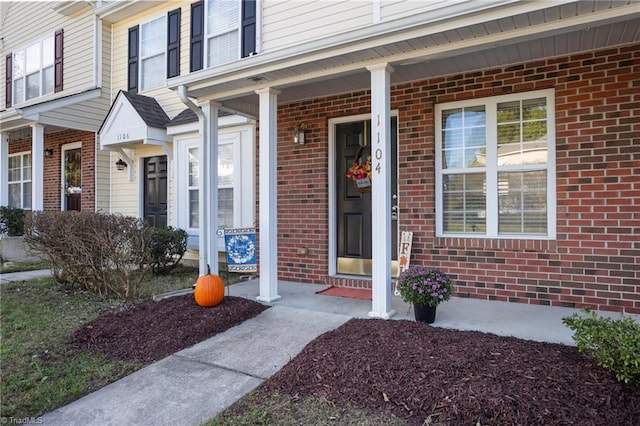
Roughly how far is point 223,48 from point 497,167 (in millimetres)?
5314

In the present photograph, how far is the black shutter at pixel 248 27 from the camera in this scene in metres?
7.11

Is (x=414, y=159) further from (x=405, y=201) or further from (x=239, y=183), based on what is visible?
(x=239, y=183)

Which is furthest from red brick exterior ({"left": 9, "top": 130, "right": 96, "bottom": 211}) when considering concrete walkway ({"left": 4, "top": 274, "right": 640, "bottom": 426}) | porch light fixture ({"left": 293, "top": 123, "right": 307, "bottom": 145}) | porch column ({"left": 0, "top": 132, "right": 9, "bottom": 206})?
concrete walkway ({"left": 4, "top": 274, "right": 640, "bottom": 426})

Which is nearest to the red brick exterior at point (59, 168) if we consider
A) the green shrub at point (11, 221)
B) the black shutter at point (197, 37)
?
the green shrub at point (11, 221)

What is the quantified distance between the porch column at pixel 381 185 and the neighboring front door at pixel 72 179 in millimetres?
8346

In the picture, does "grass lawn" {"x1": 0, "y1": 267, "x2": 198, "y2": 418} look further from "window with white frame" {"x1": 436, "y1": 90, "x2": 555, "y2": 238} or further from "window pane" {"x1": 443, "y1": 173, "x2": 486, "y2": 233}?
"window with white frame" {"x1": 436, "y1": 90, "x2": 555, "y2": 238}

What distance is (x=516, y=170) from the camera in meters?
4.69

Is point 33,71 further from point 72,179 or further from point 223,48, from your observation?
point 223,48

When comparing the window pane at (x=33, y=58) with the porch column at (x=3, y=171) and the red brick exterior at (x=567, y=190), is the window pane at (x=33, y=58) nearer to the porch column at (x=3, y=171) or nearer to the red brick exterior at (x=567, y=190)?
the porch column at (x=3, y=171)

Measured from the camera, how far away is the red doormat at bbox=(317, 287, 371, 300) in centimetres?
508

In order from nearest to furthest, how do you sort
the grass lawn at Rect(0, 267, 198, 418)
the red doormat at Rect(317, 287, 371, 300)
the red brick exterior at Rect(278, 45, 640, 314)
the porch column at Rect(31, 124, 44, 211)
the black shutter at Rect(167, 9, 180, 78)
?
the grass lawn at Rect(0, 267, 198, 418) → the red brick exterior at Rect(278, 45, 640, 314) → the red doormat at Rect(317, 287, 371, 300) → the black shutter at Rect(167, 9, 180, 78) → the porch column at Rect(31, 124, 44, 211)

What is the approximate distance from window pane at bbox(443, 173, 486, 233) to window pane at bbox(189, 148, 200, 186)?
4597mm

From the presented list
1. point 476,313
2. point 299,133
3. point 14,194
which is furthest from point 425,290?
point 14,194

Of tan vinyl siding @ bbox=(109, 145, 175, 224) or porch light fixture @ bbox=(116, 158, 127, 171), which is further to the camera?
porch light fixture @ bbox=(116, 158, 127, 171)
